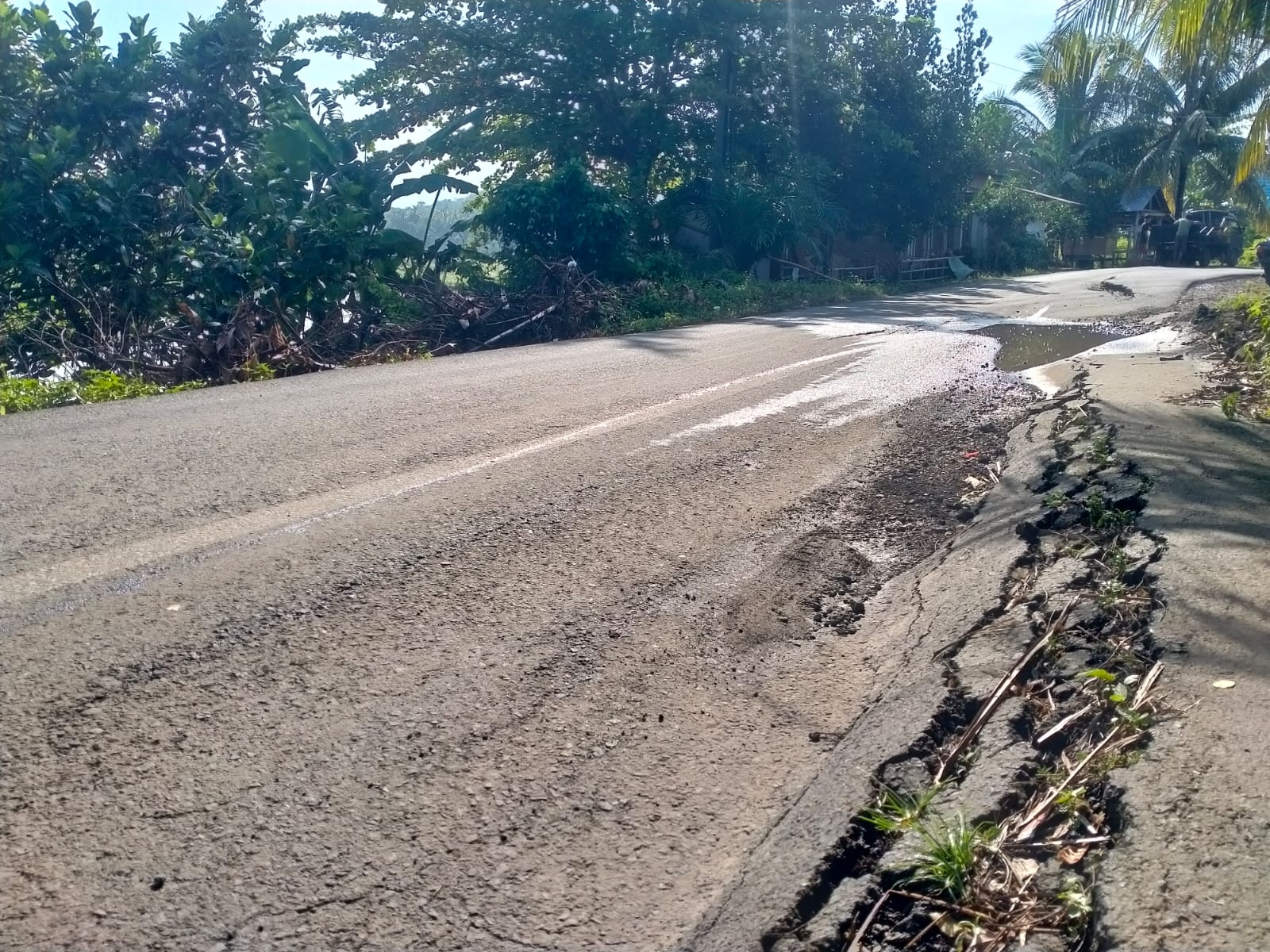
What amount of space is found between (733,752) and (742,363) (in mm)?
8574

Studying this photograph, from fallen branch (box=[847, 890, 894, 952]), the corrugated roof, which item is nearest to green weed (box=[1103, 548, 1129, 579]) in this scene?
fallen branch (box=[847, 890, 894, 952])

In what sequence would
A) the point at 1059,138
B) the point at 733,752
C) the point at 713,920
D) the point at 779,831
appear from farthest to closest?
the point at 1059,138 → the point at 733,752 → the point at 779,831 → the point at 713,920

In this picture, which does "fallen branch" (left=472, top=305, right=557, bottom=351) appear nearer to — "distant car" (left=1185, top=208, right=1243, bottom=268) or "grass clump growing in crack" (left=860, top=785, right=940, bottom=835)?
"grass clump growing in crack" (left=860, top=785, right=940, bottom=835)

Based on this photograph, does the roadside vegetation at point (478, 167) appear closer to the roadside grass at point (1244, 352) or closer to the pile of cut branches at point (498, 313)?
the pile of cut branches at point (498, 313)

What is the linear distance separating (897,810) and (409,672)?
5.54 ft

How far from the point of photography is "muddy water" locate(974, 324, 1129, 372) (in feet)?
40.3

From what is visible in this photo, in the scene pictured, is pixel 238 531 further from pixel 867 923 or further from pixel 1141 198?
pixel 1141 198

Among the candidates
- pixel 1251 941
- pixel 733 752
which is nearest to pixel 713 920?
pixel 733 752

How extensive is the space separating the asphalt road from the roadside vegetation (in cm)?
523

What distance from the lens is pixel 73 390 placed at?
998 centimetres

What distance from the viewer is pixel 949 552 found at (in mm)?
5246

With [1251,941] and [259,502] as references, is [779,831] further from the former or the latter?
[259,502]

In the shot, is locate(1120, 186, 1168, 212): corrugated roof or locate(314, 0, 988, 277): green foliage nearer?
locate(314, 0, 988, 277): green foliage

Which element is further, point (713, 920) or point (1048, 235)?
point (1048, 235)
